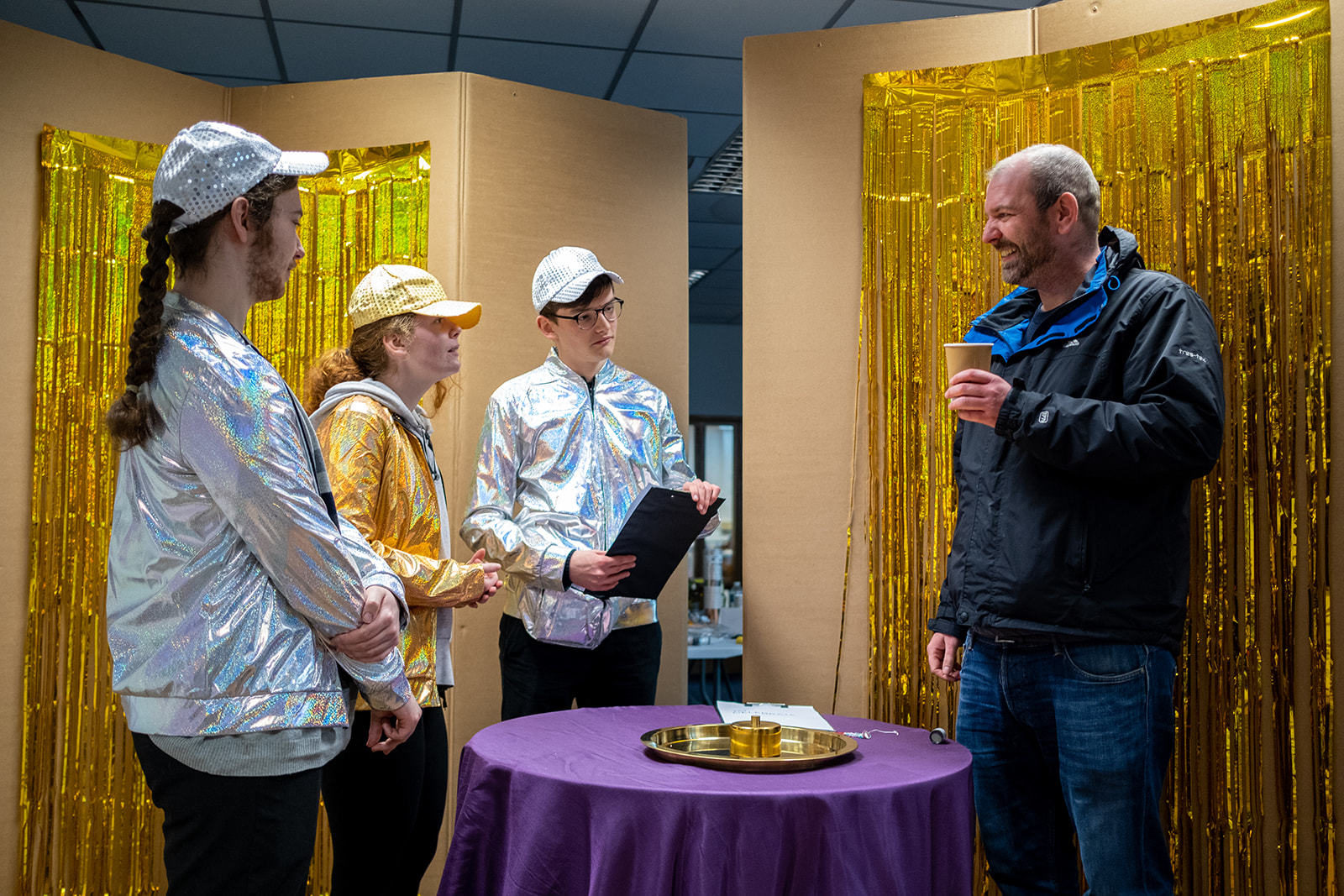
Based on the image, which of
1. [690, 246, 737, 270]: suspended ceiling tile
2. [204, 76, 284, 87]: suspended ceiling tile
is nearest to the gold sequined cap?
[204, 76, 284, 87]: suspended ceiling tile

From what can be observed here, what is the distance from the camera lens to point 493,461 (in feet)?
8.29

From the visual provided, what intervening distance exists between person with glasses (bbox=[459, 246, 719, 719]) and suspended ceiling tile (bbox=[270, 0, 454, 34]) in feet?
5.99

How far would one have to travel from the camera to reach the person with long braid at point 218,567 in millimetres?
1253

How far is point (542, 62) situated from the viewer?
445 cm

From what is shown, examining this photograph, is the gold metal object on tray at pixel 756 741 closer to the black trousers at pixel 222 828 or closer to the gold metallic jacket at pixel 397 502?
the gold metallic jacket at pixel 397 502

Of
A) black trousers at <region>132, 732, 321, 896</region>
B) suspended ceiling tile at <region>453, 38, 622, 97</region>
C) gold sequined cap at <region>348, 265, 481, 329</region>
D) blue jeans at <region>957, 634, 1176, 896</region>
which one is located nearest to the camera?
black trousers at <region>132, 732, 321, 896</region>

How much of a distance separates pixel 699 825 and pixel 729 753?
0.33 metres

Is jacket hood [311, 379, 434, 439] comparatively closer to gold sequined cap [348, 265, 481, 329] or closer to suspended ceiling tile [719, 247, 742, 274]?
gold sequined cap [348, 265, 481, 329]

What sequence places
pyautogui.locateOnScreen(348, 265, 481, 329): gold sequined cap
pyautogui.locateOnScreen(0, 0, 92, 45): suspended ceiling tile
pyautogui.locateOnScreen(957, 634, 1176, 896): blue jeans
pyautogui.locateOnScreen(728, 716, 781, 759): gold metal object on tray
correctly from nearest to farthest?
1. pyautogui.locateOnScreen(728, 716, 781, 759): gold metal object on tray
2. pyautogui.locateOnScreen(957, 634, 1176, 896): blue jeans
3. pyautogui.locateOnScreen(348, 265, 481, 329): gold sequined cap
4. pyautogui.locateOnScreen(0, 0, 92, 45): suspended ceiling tile

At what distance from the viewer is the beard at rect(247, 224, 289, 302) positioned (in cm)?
138

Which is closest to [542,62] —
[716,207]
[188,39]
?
[188,39]

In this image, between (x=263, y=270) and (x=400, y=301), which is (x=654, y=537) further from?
(x=263, y=270)

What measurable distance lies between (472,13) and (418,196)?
1.25 metres

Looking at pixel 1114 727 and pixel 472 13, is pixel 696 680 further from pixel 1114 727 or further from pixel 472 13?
pixel 1114 727
